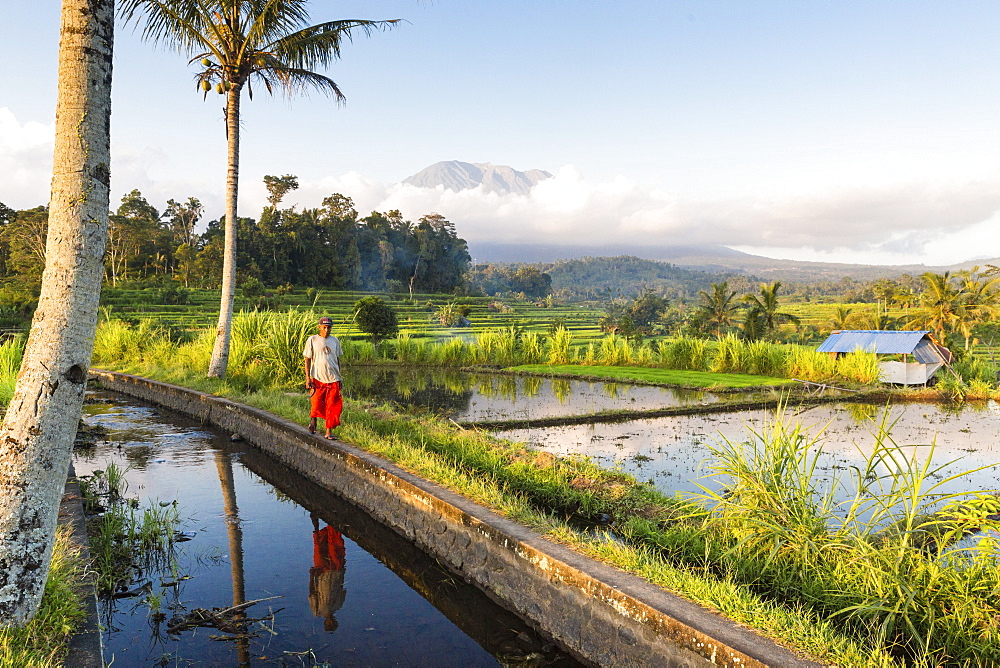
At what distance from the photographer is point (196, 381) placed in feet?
39.7

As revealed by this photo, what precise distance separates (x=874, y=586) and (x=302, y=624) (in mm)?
3140

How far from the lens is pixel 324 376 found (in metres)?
6.93

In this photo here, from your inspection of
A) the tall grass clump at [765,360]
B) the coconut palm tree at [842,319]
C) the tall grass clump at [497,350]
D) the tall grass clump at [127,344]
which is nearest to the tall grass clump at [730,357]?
the tall grass clump at [765,360]

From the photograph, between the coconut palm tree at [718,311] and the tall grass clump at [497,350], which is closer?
the tall grass clump at [497,350]

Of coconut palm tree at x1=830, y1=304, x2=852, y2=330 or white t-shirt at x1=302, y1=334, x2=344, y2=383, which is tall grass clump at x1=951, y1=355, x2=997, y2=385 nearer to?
white t-shirt at x1=302, y1=334, x2=344, y2=383

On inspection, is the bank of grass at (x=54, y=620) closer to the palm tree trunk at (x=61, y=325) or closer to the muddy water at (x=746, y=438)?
the palm tree trunk at (x=61, y=325)

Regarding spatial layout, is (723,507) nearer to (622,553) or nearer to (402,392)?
(622,553)

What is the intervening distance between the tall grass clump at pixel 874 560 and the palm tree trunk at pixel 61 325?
3.25 m

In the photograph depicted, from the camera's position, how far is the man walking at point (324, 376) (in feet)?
22.7

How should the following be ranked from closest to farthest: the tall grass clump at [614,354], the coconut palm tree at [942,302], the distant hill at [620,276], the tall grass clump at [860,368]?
the tall grass clump at [860,368]
the tall grass clump at [614,354]
the coconut palm tree at [942,302]
the distant hill at [620,276]

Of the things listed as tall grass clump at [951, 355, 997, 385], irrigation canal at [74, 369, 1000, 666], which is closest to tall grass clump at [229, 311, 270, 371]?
irrigation canal at [74, 369, 1000, 666]

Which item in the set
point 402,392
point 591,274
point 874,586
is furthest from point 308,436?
point 591,274

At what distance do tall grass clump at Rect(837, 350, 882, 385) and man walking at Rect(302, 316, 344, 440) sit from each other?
1364 centimetres

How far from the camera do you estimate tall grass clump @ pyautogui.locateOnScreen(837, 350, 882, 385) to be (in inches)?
621
